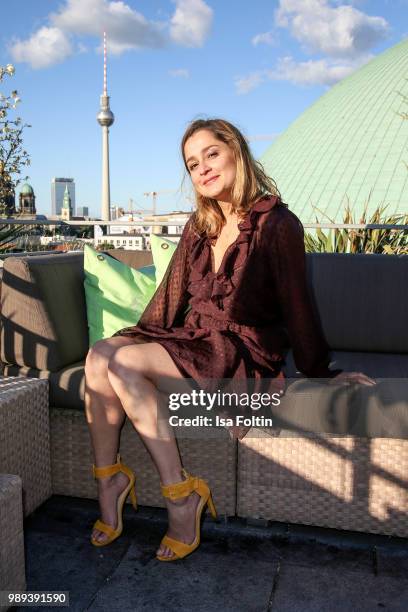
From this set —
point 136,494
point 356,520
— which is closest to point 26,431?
point 136,494

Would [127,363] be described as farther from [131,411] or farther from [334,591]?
[334,591]

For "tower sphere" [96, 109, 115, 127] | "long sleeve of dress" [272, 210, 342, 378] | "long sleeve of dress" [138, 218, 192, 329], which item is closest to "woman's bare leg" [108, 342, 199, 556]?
"long sleeve of dress" [138, 218, 192, 329]

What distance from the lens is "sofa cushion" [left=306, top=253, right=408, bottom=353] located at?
9.40 ft

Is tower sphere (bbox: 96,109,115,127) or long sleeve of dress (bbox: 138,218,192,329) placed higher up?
tower sphere (bbox: 96,109,115,127)

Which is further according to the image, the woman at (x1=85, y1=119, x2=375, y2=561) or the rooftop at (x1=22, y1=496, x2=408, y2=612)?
the woman at (x1=85, y1=119, x2=375, y2=561)

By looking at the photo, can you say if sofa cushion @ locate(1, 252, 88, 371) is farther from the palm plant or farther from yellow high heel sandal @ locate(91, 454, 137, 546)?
the palm plant

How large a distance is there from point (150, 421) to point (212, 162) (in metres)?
1.10

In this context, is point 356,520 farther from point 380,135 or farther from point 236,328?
point 380,135

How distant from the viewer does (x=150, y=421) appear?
2.01m

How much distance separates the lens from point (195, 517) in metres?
2.03

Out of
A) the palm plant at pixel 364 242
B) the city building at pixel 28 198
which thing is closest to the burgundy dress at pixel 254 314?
the palm plant at pixel 364 242

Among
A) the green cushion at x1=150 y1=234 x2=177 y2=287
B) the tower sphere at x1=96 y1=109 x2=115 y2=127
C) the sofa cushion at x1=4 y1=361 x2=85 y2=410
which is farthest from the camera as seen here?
the tower sphere at x1=96 y1=109 x2=115 y2=127

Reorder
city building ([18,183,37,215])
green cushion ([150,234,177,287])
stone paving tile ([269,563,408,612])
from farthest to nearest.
Result: city building ([18,183,37,215])
green cushion ([150,234,177,287])
stone paving tile ([269,563,408,612])

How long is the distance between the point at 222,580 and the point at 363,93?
64.1 ft
